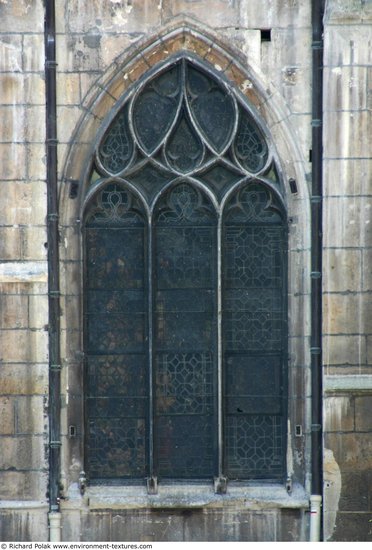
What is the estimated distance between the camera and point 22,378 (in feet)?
34.0

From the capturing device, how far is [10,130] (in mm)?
10281

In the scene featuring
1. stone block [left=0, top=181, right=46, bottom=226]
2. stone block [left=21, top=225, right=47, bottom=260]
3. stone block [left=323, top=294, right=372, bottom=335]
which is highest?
stone block [left=0, top=181, right=46, bottom=226]

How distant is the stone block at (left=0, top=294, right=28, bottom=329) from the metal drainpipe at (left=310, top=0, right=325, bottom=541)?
2986mm

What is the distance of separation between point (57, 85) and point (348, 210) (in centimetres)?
327

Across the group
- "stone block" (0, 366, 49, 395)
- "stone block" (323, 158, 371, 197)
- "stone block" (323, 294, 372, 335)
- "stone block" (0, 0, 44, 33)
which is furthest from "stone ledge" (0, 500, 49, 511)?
"stone block" (0, 0, 44, 33)

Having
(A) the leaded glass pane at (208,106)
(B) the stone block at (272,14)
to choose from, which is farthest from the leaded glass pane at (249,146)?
(B) the stone block at (272,14)

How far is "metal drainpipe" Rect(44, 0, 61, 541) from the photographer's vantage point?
407 inches

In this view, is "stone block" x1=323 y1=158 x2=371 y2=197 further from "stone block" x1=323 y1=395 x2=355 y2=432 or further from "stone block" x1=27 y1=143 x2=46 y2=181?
"stone block" x1=27 y1=143 x2=46 y2=181

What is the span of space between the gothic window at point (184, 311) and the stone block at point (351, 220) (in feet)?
2.08

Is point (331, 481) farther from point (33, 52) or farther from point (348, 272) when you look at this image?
point (33, 52)

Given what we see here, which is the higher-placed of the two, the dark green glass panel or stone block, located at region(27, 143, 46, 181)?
stone block, located at region(27, 143, 46, 181)

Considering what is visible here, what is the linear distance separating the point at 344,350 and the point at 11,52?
457 cm

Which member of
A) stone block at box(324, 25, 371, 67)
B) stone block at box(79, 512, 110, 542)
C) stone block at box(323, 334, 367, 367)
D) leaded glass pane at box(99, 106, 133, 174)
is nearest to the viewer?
stone block at box(324, 25, 371, 67)
